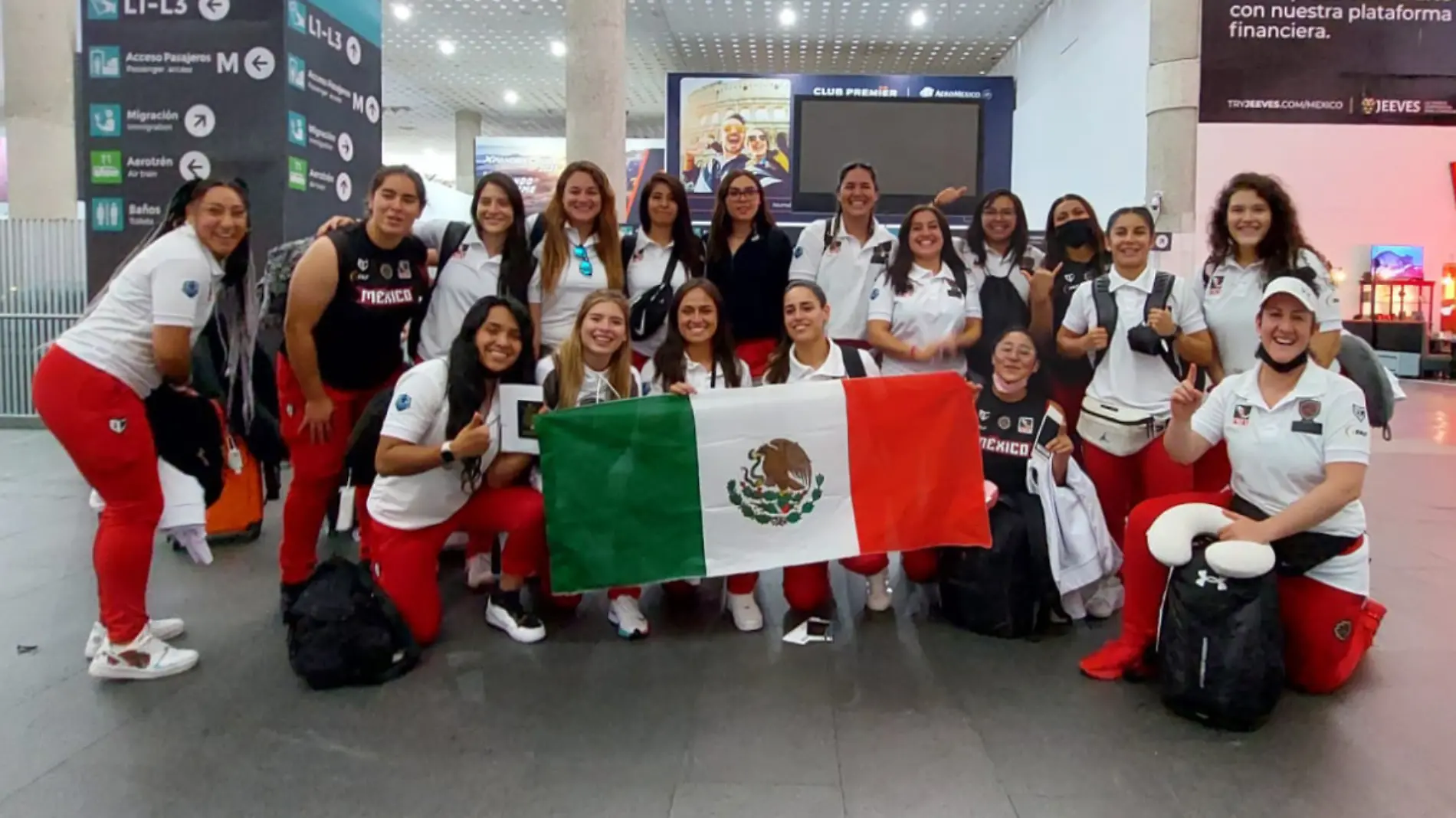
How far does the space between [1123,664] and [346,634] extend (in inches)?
102

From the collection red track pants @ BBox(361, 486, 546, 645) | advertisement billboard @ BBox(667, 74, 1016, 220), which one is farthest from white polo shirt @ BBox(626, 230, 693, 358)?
advertisement billboard @ BBox(667, 74, 1016, 220)

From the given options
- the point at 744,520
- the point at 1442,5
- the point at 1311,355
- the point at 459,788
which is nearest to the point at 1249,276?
the point at 1311,355

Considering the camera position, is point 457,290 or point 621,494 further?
point 457,290

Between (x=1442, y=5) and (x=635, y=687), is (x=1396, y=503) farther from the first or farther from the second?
(x=635, y=687)

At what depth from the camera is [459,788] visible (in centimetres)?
248

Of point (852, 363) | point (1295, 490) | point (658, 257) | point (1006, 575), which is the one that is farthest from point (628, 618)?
point (1295, 490)

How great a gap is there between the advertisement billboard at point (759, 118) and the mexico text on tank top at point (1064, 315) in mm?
8758

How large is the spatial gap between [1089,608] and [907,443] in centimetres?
105

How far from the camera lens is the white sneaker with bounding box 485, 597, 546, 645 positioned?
3596 millimetres

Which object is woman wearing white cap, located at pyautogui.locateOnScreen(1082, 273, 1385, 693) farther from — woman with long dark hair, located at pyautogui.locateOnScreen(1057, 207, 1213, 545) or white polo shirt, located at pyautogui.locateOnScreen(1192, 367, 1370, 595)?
woman with long dark hair, located at pyautogui.locateOnScreen(1057, 207, 1213, 545)

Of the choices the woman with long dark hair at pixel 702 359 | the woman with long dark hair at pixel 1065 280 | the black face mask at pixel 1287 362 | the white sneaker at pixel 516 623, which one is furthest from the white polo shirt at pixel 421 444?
the black face mask at pixel 1287 362

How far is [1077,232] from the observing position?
4.19 metres

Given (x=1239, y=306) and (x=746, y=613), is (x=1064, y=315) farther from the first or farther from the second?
(x=746, y=613)

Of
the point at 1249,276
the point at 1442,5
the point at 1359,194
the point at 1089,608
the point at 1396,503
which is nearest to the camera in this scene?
the point at 1249,276
